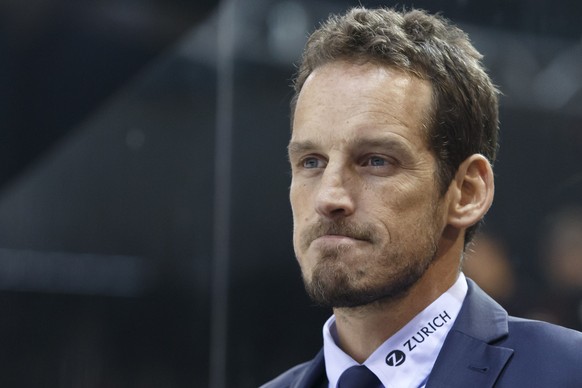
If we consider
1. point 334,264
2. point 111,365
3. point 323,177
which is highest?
point 323,177

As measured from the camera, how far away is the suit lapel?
3.08 m

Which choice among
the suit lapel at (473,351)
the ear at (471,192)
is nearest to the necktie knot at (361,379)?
the suit lapel at (473,351)

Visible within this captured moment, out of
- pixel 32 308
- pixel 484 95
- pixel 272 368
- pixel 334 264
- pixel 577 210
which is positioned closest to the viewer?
pixel 334 264

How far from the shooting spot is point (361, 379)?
3.26 metres

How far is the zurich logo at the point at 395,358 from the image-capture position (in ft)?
10.6

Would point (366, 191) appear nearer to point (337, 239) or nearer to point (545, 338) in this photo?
point (337, 239)

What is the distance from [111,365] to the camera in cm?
620

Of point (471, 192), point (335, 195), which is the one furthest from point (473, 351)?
point (335, 195)

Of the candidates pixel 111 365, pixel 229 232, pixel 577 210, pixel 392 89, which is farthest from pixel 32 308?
pixel 392 89

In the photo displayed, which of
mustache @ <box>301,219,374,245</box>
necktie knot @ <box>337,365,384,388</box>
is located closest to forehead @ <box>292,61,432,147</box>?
mustache @ <box>301,219,374,245</box>

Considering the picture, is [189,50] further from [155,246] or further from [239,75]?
[155,246]

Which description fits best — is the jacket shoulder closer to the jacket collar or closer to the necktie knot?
the jacket collar

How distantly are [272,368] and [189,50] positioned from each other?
2.05 m

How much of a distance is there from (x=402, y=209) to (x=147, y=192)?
345 cm
